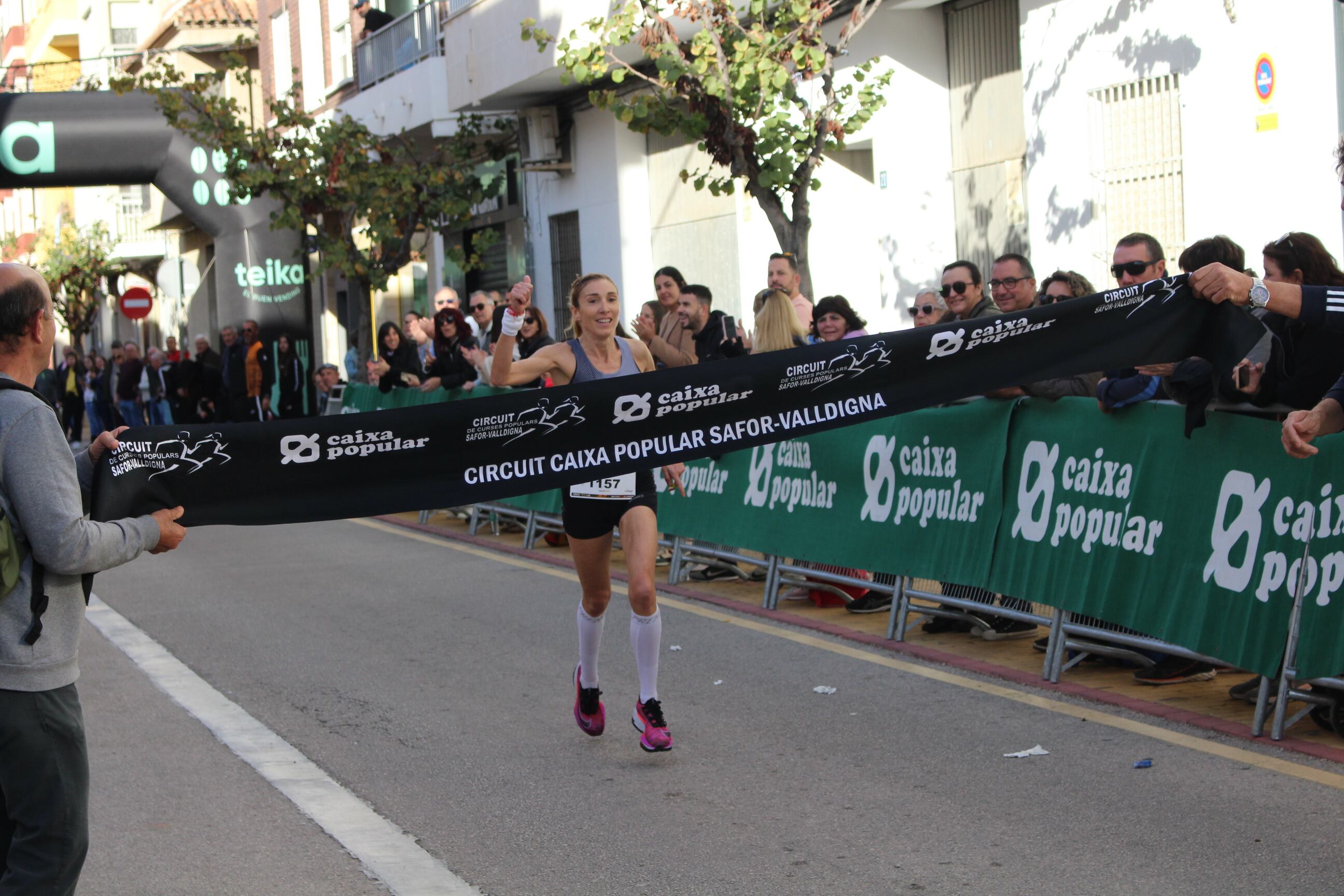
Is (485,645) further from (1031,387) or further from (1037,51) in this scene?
(1037,51)

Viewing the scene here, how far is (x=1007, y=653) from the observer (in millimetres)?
8375

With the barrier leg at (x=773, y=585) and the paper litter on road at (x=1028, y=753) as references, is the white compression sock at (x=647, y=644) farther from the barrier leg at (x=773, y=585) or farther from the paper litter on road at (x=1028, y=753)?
the barrier leg at (x=773, y=585)

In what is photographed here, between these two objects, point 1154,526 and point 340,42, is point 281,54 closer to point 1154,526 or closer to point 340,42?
point 340,42

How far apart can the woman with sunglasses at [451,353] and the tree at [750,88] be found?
254 cm

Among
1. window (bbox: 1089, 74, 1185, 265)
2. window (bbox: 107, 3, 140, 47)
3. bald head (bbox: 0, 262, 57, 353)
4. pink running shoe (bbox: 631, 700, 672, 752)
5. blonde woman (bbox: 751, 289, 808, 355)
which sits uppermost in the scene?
window (bbox: 107, 3, 140, 47)

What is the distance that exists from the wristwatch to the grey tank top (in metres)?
2.54

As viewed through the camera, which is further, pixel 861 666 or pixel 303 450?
pixel 861 666

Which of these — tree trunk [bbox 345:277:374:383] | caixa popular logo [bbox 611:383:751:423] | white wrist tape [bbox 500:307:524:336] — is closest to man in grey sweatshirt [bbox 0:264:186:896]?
caixa popular logo [bbox 611:383:751:423]

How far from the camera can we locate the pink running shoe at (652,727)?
257 inches

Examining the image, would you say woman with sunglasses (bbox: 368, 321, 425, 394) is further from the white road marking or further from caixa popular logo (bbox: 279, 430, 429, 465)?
caixa popular logo (bbox: 279, 430, 429, 465)

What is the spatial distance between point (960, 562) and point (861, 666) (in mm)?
788

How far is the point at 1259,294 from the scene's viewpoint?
214 inches

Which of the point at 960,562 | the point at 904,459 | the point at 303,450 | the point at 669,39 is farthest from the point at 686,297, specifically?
the point at 303,450

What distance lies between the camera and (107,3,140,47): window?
176 feet
